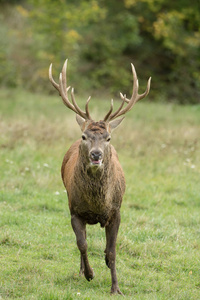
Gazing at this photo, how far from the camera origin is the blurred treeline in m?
25.9

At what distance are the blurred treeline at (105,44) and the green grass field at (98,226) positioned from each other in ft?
37.8

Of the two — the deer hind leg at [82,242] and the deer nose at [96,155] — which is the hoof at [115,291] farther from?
the deer nose at [96,155]

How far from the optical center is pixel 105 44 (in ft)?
97.9

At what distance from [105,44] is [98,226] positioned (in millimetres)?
22834

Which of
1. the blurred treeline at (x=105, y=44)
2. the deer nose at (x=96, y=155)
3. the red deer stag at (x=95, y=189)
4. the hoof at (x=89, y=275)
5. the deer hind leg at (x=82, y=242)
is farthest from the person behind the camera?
the blurred treeline at (x=105, y=44)

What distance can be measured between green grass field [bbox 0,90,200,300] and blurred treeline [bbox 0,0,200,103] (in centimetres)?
1153

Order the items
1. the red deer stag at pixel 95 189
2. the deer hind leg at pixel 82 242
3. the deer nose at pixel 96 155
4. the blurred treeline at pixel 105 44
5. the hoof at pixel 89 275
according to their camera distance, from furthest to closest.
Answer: the blurred treeline at pixel 105 44 < the hoof at pixel 89 275 < the deer hind leg at pixel 82 242 < the red deer stag at pixel 95 189 < the deer nose at pixel 96 155

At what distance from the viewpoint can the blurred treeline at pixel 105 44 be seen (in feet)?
85.0

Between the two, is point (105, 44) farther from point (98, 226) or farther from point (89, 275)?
point (89, 275)

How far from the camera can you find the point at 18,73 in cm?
2559

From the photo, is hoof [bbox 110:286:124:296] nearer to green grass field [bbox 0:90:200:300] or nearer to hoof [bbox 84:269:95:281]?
green grass field [bbox 0:90:200:300]

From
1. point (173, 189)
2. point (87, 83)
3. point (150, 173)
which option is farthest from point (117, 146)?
point (87, 83)

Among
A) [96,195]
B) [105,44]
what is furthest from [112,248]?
[105,44]

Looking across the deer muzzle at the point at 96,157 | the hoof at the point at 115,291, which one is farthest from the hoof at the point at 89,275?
the deer muzzle at the point at 96,157
